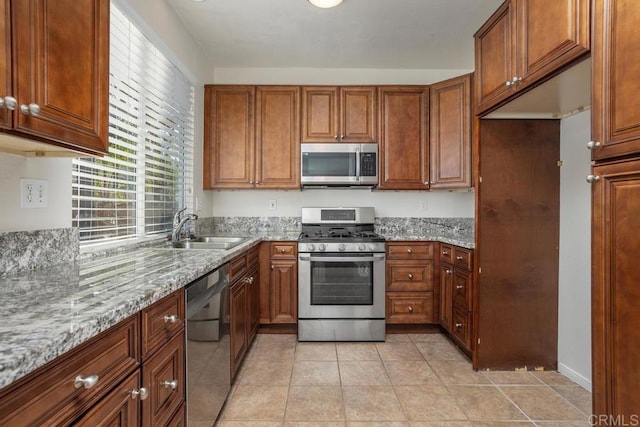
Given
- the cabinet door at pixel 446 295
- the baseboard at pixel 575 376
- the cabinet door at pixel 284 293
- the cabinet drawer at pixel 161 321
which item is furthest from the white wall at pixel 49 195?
the baseboard at pixel 575 376

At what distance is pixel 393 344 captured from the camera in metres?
2.87

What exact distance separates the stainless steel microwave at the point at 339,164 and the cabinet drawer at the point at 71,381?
2.36 m

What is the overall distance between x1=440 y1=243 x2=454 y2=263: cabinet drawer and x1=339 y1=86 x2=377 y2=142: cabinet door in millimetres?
1167

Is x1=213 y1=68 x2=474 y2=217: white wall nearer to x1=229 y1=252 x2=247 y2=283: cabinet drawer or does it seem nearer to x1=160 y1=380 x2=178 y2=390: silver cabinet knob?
x1=229 y1=252 x2=247 y2=283: cabinet drawer

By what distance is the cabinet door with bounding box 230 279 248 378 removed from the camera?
207 cm

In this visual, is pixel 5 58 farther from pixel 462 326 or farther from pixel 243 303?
pixel 462 326

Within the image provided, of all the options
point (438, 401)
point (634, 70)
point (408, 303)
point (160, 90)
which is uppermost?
point (160, 90)

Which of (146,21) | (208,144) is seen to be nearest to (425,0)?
(146,21)

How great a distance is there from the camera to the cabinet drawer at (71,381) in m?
0.60

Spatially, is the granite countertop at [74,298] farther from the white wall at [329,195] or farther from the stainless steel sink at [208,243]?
the white wall at [329,195]

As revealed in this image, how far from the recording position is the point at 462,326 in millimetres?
2627

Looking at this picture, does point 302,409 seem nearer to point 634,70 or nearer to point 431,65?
point 634,70

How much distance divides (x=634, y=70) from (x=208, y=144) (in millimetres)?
2979

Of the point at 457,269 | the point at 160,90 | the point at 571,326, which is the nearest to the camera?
the point at 571,326
